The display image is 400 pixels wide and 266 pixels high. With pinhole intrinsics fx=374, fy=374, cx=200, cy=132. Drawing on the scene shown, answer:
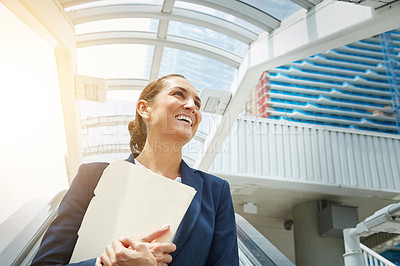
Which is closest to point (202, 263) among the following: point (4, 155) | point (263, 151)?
point (4, 155)

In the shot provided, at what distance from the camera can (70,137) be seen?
5.61m

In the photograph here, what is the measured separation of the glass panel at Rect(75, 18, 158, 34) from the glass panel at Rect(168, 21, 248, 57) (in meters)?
0.24

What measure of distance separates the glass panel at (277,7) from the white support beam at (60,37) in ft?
6.23

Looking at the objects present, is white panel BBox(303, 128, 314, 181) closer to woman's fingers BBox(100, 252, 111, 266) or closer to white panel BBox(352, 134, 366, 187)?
white panel BBox(352, 134, 366, 187)

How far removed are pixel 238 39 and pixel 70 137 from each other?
2.91 m

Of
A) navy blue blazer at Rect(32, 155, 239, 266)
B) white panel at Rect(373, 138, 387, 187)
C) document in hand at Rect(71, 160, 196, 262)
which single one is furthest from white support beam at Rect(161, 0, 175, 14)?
white panel at Rect(373, 138, 387, 187)

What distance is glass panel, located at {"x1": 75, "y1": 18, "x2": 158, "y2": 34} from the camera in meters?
4.42

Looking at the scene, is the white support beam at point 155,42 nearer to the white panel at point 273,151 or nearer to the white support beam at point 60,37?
the white support beam at point 60,37

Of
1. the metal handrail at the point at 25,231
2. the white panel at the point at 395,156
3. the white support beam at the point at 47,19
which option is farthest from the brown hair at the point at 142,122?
the white panel at the point at 395,156

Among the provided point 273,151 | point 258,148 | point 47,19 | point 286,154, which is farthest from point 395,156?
point 47,19

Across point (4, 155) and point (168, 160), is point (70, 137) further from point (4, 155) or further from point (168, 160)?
point (168, 160)

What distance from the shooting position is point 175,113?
184 centimetres

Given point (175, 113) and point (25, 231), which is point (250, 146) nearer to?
point (25, 231)

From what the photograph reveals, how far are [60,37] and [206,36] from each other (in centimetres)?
171
